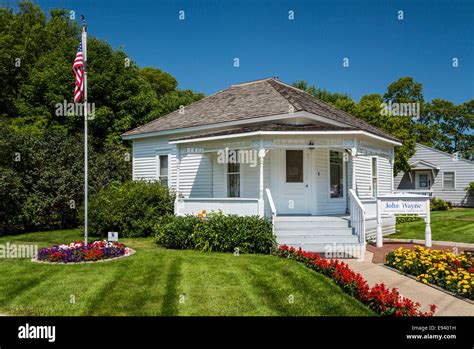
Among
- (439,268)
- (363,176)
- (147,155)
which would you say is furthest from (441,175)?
(439,268)

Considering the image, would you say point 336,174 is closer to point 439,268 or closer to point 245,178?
point 245,178

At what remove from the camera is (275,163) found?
1412 cm

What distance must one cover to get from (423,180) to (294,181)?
23.4 m

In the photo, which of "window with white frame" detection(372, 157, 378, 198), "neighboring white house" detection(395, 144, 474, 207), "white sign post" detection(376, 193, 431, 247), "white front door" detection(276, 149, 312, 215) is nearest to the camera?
"white sign post" detection(376, 193, 431, 247)

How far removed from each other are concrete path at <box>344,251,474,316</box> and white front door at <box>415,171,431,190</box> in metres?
26.6

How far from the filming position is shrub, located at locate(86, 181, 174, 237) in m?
13.8

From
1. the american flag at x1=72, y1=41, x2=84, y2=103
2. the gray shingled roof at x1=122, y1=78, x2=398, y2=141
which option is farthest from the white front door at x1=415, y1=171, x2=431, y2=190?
the american flag at x1=72, y1=41, x2=84, y2=103

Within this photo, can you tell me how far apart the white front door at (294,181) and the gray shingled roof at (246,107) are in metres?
1.61

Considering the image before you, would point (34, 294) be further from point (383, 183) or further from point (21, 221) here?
point (383, 183)

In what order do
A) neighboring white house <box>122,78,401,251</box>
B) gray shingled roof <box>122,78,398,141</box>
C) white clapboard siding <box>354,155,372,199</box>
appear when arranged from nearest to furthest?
neighboring white house <box>122,78,401,251</box>, gray shingled roof <box>122,78,398,141</box>, white clapboard siding <box>354,155,372,199</box>

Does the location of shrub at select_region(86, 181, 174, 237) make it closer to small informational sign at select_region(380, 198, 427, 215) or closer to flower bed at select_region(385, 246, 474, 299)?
small informational sign at select_region(380, 198, 427, 215)

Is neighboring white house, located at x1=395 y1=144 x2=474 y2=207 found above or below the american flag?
below

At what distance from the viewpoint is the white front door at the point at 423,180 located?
109 feet
